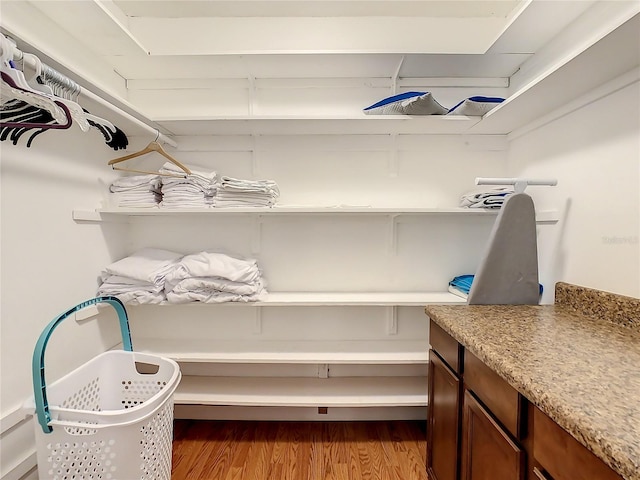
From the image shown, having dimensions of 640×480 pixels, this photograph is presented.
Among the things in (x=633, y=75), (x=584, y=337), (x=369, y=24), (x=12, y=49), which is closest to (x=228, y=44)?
(x=369, y=24)

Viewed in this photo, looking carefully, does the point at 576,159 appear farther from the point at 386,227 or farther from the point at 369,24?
the point at 369,24

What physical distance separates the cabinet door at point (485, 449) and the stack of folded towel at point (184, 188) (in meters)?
1.54

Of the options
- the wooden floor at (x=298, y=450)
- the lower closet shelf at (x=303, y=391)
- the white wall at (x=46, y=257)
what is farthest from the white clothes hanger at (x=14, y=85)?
the wooden floor at (x=298, y=450)

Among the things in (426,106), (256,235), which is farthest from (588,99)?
(256,235)

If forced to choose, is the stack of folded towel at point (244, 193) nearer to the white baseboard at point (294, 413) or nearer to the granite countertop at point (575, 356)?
the granite countertop at point (575, 356)

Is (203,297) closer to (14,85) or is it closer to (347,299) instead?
(347,299)

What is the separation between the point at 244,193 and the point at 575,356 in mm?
1492

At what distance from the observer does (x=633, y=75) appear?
1133mm

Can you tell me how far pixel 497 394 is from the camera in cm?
91

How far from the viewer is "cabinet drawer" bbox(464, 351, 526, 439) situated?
810 mm

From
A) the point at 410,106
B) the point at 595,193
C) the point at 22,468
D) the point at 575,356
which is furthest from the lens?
the point at 410,106

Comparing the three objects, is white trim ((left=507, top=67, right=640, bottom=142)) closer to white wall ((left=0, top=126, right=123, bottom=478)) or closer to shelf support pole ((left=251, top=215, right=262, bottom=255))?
shelf support pole ((left=251, top=215, right=262, bottom=255))

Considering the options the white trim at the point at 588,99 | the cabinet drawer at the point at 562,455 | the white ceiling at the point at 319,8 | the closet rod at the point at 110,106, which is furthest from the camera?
the white ceiling at the point at 319,8

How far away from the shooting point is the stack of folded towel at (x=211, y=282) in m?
Result: 1.61
